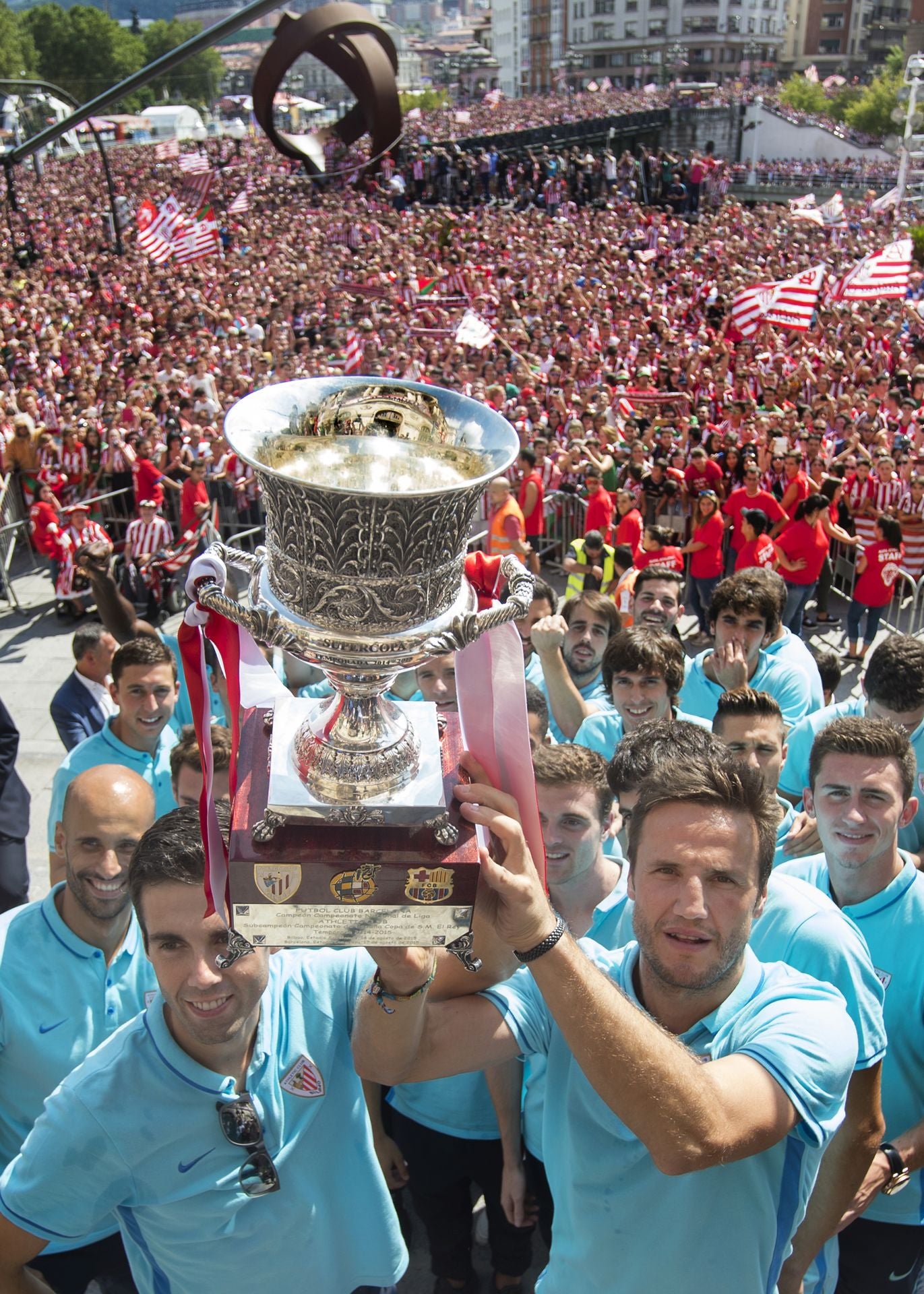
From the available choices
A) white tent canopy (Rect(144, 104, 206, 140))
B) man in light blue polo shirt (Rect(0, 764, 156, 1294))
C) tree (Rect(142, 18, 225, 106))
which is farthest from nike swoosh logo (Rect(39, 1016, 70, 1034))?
tree (Rect(142, 18, 225, 106))

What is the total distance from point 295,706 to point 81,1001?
140cm

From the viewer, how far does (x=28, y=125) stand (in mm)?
59625

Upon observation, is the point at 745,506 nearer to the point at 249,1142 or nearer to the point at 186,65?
the point at 249,1142

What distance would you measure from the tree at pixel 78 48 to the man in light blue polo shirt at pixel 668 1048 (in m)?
111

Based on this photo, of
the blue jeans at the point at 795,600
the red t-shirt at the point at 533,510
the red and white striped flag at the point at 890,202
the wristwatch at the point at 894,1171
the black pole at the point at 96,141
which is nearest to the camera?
the wristwatch at the point at 894,1171

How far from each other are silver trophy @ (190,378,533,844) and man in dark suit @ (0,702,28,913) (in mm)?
2854

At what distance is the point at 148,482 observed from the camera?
1181 centimetres

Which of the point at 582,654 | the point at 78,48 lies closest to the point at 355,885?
the point at 582,654

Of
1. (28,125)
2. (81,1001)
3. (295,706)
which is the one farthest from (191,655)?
(28,125)

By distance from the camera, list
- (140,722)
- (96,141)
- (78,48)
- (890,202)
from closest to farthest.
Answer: (140,722)
(96,141)
(890,202)
(78,48)

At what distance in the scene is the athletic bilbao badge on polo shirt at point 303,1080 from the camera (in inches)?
105

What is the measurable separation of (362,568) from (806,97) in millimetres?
88214

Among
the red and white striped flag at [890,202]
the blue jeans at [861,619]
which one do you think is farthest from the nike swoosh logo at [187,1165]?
the red and white striped flag at [890,202]

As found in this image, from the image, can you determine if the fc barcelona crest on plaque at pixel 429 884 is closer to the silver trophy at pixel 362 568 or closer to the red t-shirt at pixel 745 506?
Answer: the silver trophy at pixel 362 568
